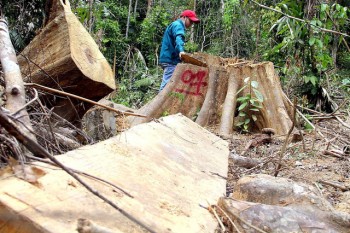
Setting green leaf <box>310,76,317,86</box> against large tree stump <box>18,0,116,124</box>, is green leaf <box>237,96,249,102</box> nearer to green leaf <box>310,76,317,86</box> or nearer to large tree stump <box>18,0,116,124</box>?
green leaf <box>310,76,317,86</box>

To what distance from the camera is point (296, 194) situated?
2.18m

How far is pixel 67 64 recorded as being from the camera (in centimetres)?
317

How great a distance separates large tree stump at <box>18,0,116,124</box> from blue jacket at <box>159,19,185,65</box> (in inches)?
114

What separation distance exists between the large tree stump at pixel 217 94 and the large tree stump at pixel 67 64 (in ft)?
8.32

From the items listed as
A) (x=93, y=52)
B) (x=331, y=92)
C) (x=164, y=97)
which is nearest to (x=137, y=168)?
(x=93, y=52)

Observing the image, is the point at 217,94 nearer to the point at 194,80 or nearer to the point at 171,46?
the point at 194,80

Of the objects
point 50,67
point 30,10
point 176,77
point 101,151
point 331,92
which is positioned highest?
point 30,10

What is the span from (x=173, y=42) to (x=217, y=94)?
1003mm

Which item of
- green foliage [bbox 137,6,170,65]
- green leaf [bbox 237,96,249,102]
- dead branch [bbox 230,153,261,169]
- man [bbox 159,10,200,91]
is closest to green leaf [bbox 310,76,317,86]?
green leaf [bbox 237,96,249,102]

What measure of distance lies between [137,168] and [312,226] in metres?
0.78

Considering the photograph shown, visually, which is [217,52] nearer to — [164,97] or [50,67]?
[164,97]

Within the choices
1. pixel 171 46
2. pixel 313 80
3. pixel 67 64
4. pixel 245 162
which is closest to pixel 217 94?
pixel 171 46

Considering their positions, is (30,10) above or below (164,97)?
above

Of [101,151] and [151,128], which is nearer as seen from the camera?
[101,151]
